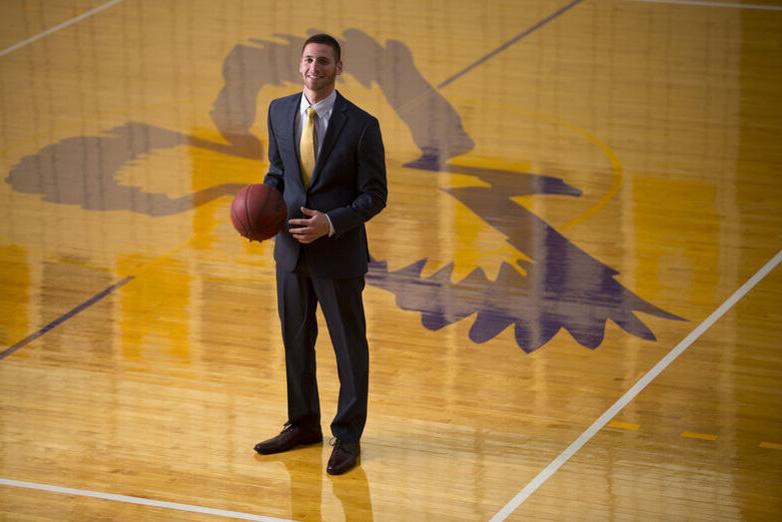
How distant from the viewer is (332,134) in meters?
5.45

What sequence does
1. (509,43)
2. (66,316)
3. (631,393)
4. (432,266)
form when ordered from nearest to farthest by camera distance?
1. (631,393)
2. (66,316)
3. (432,266)
4. (509,43)

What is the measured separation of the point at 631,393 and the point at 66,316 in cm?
292

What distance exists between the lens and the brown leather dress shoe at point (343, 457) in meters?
5.71

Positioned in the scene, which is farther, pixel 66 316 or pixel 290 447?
pixel 66 316

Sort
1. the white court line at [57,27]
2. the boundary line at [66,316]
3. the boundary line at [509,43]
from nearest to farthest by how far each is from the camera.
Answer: the boundary line at [66,316]
the boundary line at [509,43]
the white court line at [57,27]

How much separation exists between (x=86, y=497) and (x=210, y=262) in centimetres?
248

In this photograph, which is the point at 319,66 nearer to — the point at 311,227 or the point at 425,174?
the point at 311,227

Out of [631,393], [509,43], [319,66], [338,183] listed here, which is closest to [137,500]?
[338,183]

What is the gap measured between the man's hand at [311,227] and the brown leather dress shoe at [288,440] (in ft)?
3.16

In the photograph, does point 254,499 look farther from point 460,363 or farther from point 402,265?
point 402,265

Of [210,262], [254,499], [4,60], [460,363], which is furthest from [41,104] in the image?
[254,499]

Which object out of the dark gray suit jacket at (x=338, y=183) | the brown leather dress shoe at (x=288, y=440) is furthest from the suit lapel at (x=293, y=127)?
the brown leather dress shoe at (x=288, y=440)

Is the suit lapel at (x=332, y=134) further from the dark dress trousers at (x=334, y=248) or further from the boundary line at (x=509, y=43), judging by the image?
the boundary line at (x=509, y=43)

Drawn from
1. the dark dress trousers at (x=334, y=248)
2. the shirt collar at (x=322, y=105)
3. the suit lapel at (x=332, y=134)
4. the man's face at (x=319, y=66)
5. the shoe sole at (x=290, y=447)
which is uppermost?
the man's face at (x=319, y=66)
